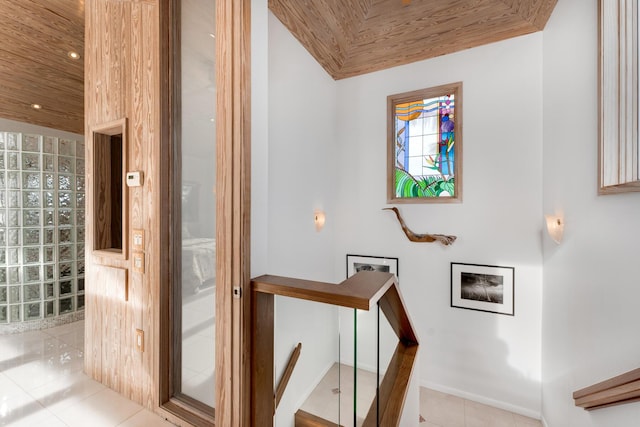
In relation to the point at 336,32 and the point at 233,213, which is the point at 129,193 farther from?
the point at 336,32

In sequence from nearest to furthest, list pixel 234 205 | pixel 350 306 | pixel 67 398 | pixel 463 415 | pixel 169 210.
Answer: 1. pixel 350 306
2. pixel 234 205
3. pixel 169 210
4. pixel 67 398
5. pixel 463 415

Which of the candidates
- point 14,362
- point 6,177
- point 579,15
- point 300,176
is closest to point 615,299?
point 579,15

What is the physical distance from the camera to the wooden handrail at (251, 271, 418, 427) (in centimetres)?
111

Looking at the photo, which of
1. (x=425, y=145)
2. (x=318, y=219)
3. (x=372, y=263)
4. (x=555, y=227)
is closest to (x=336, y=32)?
(x=425, y=145)

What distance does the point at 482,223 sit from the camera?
282cm

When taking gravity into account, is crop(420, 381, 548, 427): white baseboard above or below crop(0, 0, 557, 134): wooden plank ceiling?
below

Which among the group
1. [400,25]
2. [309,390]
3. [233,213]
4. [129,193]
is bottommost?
[309,390]

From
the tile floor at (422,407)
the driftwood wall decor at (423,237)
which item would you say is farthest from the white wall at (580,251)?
the driftwood wall decor at (423,237)

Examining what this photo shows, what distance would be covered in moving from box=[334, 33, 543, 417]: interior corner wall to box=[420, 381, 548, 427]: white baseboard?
0.01m

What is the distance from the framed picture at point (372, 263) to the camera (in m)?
3.23

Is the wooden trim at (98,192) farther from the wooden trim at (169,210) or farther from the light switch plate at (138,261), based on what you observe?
the wooden trim at (169,210)

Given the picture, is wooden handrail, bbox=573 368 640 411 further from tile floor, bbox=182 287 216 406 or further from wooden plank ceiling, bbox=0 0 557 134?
wooden plank ceiling, bbox=0 0 557 134

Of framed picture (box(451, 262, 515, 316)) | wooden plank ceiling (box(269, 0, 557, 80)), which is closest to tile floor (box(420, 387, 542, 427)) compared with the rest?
framed picture (box(451, 262, 515, 316))

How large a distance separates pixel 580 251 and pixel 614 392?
3.03ft
